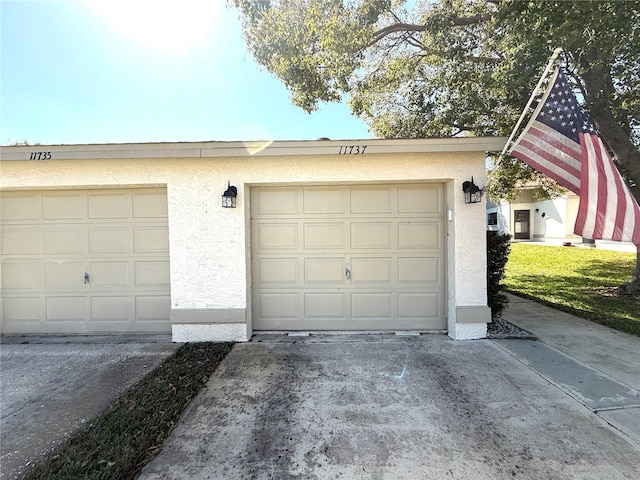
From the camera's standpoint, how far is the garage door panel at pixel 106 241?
502cm

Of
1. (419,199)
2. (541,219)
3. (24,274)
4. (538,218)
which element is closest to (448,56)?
(419,199)

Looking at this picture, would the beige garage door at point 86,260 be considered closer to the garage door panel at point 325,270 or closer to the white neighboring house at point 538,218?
the garage door panel at point 325,270

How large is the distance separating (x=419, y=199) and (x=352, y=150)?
1419 mm

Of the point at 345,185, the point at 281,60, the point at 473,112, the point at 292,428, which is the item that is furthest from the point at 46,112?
the point at 473,112

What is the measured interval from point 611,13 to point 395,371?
5660 mm

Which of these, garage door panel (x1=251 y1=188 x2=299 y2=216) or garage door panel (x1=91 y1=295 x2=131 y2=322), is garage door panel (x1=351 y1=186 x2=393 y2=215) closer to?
garage door panel (x1=251 y1=188 x2=299 y2=216)

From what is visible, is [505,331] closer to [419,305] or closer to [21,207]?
[419,305]

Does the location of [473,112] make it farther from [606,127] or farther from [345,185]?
[345,185]

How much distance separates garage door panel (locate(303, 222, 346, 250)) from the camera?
499cm

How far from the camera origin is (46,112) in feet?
27.8

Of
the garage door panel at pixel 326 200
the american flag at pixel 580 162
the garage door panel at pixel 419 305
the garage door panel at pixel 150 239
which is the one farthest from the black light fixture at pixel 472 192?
the garage door panel at pixel 150 239

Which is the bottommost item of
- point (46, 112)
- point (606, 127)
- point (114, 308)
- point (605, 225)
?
point (114, 308)

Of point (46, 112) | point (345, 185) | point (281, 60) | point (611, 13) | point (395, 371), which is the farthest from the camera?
point (46, 112)

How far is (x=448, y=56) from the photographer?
6.86 m
